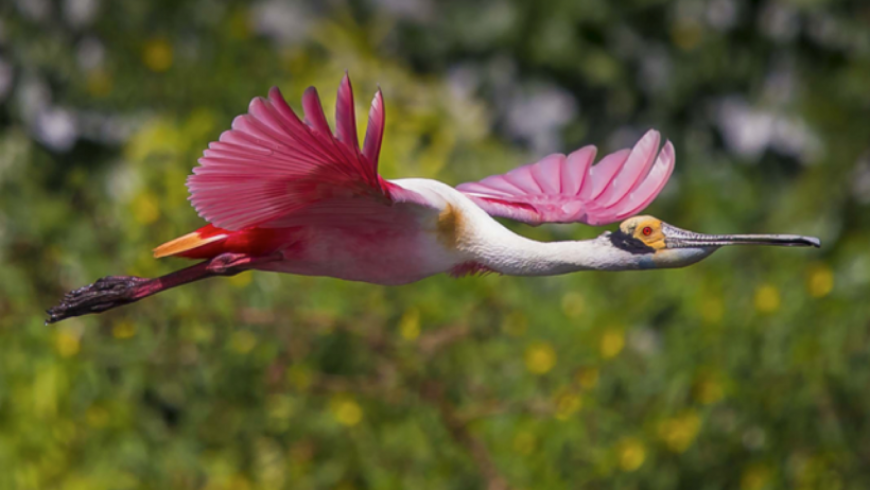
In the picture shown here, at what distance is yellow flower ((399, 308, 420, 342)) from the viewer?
3723 mm

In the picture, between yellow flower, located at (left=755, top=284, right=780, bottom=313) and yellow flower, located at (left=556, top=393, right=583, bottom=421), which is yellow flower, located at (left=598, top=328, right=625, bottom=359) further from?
yellow flower, located at (left=755, top=284, right=780, bottom=313)

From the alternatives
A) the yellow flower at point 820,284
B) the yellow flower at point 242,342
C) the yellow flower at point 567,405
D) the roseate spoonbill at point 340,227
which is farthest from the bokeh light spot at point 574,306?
the roseate spoonbill at point 340,227

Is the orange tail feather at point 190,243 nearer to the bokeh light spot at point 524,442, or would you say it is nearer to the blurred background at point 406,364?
the blurred background at point 406,364

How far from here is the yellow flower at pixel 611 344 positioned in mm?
4168

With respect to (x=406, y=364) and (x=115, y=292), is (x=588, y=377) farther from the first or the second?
(x=115, y=292)

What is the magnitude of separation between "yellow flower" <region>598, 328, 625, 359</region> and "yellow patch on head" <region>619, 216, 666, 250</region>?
2349mm

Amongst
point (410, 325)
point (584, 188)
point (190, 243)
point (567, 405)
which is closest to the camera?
point (190, 243)

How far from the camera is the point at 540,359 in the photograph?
164 inches

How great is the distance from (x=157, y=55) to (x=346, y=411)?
1870 millimetres

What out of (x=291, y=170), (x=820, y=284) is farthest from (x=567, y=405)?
(x=291, y=170)

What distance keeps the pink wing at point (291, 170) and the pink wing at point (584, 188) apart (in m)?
0.43

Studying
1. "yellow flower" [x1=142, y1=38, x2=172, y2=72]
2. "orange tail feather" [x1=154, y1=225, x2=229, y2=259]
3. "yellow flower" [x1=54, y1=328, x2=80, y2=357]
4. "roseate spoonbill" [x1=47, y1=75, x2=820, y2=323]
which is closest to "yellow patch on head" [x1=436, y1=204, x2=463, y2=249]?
"roseate spoonbill" [x1=47, y1=75, x2=820, y2=323]

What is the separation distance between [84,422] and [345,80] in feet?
9.01

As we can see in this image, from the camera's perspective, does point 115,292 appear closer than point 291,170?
No
